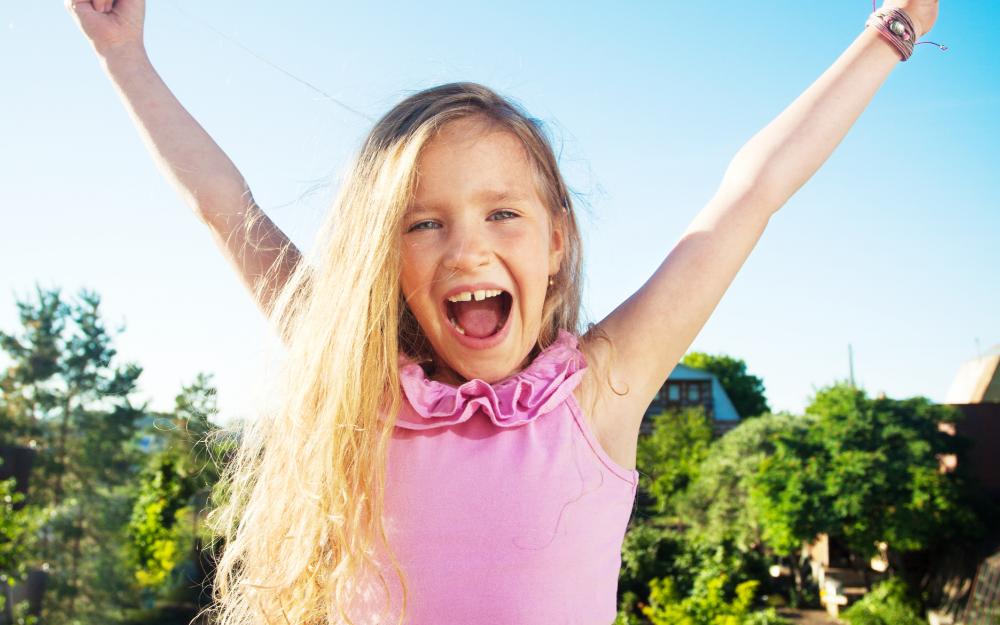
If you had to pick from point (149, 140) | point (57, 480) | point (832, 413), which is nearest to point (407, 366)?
point (149, 140)

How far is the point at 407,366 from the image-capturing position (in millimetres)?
927

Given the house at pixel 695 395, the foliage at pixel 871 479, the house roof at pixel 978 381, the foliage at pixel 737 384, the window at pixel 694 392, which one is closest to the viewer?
the foliage at pixel 871 479

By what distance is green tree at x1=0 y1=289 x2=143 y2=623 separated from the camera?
47.7ft

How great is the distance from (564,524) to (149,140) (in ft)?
3.07

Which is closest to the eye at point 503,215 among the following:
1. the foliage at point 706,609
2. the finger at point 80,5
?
the finger at point 80,5

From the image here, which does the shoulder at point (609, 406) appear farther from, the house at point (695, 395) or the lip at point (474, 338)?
the house at point (695, 395)

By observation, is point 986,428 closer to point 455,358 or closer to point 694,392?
point 694,392

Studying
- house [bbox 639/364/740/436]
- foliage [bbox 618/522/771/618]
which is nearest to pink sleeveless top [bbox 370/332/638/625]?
foliage [bbox 618/522/771/618]

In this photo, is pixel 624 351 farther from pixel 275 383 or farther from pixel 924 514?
pixel 924 514

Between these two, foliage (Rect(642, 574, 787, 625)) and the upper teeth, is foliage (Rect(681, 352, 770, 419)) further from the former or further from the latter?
the upper teeth

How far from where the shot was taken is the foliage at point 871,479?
46.5ft

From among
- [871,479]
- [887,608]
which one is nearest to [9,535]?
[871,479]

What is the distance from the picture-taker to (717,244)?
951 mm

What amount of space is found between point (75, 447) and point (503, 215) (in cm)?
1899
